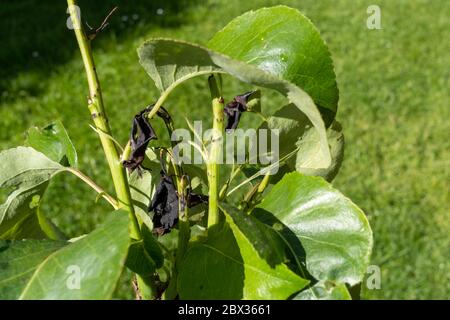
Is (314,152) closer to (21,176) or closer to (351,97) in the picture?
(21,176)

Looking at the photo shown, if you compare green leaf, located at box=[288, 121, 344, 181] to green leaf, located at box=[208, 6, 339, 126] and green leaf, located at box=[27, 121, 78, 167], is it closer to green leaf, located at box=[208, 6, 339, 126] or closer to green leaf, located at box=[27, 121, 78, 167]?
green leaf, located at box=[208, 6, 339, 126]

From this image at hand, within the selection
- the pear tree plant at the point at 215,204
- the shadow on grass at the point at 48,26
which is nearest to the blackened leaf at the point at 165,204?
the pear tree plant at the point at 215,204

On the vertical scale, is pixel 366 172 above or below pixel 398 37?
below

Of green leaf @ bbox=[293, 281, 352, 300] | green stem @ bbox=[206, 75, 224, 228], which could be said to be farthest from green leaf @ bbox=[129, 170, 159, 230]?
green leaf @ bbox=[293, 281, 352, 300]

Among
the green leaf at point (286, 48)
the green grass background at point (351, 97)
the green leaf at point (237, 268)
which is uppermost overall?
the green leaf at point (286, 48)

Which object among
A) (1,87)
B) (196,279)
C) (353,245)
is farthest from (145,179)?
(1,87)

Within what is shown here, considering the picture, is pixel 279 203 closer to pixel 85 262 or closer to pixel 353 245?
pixel 353 245

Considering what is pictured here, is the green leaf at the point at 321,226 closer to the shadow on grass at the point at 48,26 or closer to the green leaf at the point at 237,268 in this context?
the green leaf at the point at 237,268
